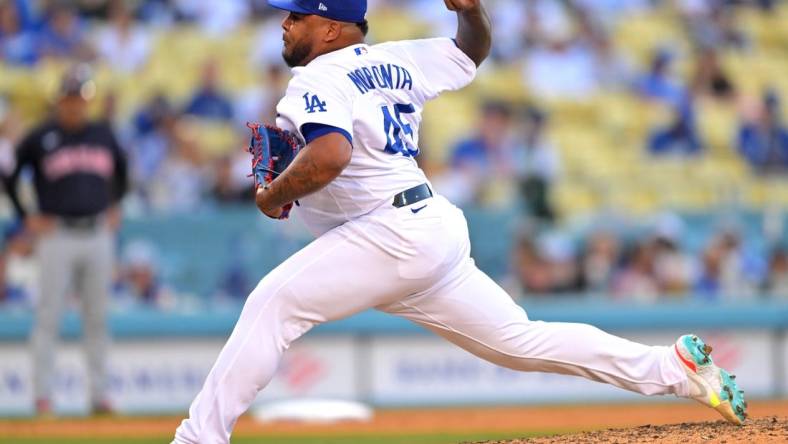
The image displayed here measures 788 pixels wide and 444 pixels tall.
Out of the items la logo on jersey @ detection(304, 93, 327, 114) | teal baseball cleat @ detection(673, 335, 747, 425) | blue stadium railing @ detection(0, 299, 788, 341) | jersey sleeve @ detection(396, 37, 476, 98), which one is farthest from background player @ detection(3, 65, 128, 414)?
teal baseball cleat @ detection(673, 335, 747, 425)

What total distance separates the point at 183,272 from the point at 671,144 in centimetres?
534

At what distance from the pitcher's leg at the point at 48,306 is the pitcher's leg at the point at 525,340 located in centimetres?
457

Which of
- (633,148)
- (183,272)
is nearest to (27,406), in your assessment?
(183,272)

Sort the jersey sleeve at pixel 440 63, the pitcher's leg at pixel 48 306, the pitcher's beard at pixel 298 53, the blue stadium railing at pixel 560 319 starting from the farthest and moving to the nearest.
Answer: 1. the blue stadium railing at pixel 560 319
2. the pitcher's leg at pixel 48 306
3. the jersey sleeve at pixel 440 63
4. the pitcher's beard at pixel 298 53

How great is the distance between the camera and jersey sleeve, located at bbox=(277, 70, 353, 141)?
4242 millimetres

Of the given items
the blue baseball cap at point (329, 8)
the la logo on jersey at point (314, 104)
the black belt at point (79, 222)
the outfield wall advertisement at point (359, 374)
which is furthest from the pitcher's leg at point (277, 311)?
the outfield wall advertisement at point (359, 374)

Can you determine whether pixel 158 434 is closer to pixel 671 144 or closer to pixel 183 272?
pixel 183 272

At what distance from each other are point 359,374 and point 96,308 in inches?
87.9

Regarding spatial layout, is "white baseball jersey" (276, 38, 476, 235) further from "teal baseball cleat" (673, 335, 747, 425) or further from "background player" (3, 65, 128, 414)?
"background player" (3, 65, 128, 414)

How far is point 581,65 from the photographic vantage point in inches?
542

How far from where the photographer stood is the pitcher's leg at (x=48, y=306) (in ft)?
28.3

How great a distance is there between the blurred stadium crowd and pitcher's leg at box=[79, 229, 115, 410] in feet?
4.39

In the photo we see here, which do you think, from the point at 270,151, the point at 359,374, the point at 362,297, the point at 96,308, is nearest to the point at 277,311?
the point at 362,297

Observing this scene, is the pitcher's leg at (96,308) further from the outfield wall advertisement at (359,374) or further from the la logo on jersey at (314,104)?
the la logo on jersey at (314,104)
